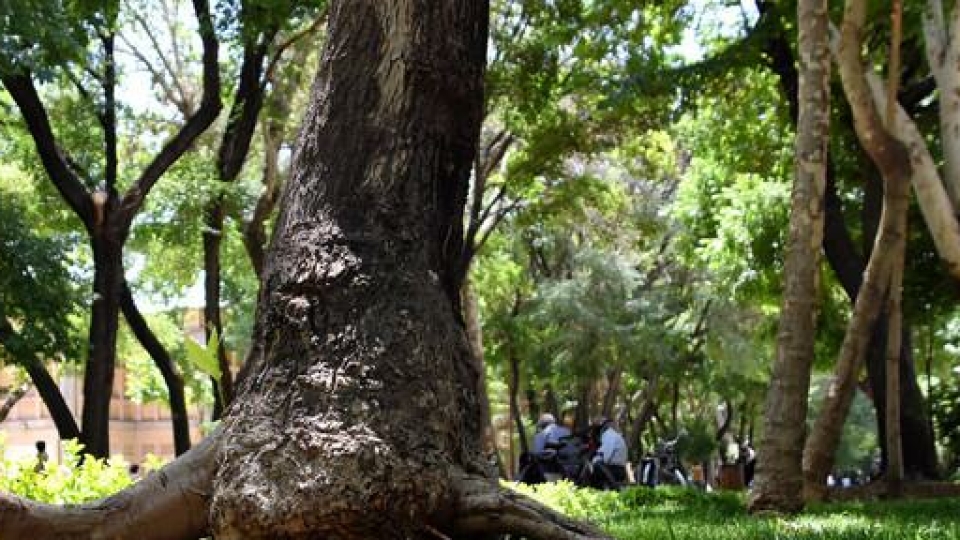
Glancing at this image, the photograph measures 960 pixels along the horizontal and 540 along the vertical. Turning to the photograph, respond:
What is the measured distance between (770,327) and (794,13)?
34.0 ft

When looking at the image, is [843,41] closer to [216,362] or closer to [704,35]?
[216,362]

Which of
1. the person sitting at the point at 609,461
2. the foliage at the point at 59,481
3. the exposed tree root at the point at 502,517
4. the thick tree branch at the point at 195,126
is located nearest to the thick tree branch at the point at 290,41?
the thick tree branch at the point at 195,126

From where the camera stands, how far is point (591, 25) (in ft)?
50.3

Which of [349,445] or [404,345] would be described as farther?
[404,345]

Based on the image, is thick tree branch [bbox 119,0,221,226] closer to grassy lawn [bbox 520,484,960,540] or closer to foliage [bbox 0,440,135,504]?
grassy lawn [bbox 520,484,960,540]

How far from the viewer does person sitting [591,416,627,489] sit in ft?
56.5

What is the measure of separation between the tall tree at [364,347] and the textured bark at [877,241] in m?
5.88

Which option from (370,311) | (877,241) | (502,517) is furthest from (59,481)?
(877,241)

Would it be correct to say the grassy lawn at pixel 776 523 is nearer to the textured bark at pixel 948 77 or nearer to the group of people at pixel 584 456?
the textured bark at pixel 948 77

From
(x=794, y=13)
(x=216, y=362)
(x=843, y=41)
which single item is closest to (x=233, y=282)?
(x=794, y=13)

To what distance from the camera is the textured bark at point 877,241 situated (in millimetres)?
9227

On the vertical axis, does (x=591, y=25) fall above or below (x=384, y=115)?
above

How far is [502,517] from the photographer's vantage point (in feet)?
11.9

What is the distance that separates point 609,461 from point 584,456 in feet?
1.50
